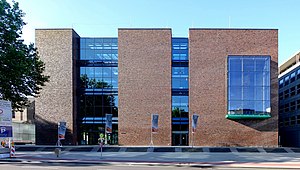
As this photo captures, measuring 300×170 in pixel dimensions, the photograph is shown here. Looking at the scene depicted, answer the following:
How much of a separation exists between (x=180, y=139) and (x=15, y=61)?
25.5 meters

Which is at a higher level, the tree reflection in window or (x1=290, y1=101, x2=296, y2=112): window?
the tree reflection in window

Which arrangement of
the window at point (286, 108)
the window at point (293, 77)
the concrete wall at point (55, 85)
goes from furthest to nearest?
the window at point (286, 108)
the window at point (293, 77)
the concrete wall at point (55, 85)

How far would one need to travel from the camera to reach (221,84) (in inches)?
1625

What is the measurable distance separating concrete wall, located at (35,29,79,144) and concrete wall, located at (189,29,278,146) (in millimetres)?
17406

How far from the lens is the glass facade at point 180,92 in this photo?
42.5m

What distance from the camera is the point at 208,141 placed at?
133 ft

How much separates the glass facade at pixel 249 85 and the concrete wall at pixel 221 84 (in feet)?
3.46

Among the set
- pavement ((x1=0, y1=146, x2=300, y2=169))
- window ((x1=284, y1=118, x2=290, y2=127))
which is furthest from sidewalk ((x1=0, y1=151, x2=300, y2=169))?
window ((x1=284, y1=118, x2=290, y2=127))

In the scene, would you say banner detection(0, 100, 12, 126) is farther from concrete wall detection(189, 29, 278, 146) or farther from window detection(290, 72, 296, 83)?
window detection(290, 72, 296, 83)

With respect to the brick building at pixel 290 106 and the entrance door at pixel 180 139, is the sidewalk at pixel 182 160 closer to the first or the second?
the entrance door at pixel 180 139

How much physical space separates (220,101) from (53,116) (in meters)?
24.0

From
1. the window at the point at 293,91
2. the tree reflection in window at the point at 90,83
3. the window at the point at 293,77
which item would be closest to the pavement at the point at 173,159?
the tree reflection in window at the point at 90,83

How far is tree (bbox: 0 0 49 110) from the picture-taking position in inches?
990

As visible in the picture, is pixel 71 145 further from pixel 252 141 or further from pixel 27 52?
pixel 252 141
